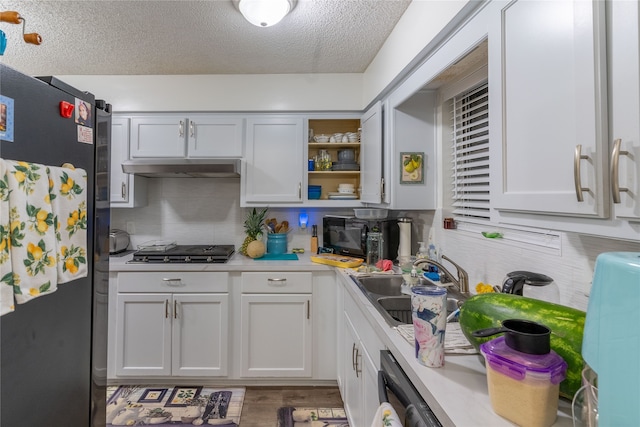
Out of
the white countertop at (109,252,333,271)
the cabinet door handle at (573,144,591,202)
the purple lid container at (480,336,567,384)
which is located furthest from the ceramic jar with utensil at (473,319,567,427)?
the white countertop at (109,252,333,271)

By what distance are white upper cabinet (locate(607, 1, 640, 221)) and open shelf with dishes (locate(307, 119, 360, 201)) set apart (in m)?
1.91

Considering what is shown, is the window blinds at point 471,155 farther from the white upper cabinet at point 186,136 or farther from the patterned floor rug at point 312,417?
the white upper cabinet at point 186,136

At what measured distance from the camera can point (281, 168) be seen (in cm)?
244

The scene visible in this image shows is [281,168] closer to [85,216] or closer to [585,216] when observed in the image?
[85,216]

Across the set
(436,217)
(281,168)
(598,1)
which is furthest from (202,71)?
(598,1)

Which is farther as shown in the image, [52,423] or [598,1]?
[52,423]

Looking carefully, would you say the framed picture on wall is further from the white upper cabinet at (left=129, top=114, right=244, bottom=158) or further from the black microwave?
the white upper cabinet at (left=129, top=114, right=244, bottom=158)

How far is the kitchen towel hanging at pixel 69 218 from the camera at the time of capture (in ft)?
2.94

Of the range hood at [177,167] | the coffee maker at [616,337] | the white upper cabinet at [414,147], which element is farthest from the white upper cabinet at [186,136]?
the coffee maker at [616,337]

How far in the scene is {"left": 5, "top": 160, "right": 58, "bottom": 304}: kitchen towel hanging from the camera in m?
0.77

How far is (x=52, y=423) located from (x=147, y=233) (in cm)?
197

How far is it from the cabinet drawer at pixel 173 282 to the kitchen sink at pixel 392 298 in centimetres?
99

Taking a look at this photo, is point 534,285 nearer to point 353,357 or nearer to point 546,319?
point 546,319

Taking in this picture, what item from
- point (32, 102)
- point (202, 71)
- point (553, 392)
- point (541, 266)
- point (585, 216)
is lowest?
point (553, 392)
